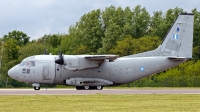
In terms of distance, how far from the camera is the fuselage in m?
51.3


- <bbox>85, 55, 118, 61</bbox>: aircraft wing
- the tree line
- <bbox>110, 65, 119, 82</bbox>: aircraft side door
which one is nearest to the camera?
<bbox>85, 55, 118, 61</bbox>: aircraft wing

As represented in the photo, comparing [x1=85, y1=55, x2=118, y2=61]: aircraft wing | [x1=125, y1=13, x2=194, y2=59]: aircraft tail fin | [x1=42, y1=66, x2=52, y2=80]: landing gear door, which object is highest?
[x1=125, y1=13, x2=194, y2=59]: aircraft tail fin

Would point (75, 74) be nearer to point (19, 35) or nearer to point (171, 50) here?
point (171, 50)

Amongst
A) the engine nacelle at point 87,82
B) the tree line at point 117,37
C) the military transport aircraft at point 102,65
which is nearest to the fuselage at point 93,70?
the military transport aircraft at point 102,65

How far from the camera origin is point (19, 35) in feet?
400

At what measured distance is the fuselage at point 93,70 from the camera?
51.3m

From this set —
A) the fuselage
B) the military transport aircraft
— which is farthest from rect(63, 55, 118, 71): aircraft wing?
the fuselage

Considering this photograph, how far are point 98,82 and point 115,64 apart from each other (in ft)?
7.55

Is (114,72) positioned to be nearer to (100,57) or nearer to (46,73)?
(100,57)

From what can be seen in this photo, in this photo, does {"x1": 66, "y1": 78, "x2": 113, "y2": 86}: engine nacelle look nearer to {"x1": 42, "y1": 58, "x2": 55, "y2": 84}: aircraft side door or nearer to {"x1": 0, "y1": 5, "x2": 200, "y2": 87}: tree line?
{"x1": 42, "y1": 58, "x2": 55, "y2": 84}: aircraft side door

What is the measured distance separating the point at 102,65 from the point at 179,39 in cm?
776

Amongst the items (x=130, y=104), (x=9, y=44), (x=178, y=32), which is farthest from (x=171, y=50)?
(x=9, y=44)

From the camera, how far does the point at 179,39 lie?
53.7 meters

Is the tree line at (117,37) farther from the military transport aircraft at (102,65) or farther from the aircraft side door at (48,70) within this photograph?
the aircraft side door at (48,70)
